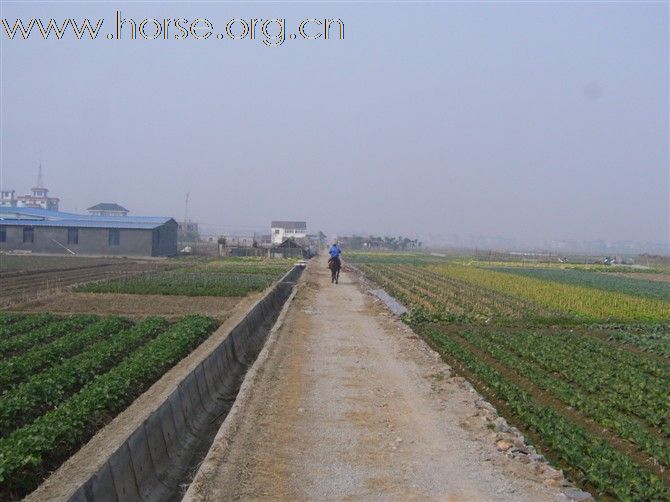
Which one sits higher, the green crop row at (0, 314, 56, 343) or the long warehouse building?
the long warehouse building

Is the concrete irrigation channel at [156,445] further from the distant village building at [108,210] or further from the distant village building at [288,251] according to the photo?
the distant village building at [108,210]

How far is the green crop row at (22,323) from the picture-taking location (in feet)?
49.4

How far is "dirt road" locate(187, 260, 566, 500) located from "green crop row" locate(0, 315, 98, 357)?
15.3 feet

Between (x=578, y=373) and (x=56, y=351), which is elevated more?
(x=56, y=351)

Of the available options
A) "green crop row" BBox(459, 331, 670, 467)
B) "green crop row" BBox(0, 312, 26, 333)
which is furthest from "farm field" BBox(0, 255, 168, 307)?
"green crop row" BBox(459, 331, 670, 467)

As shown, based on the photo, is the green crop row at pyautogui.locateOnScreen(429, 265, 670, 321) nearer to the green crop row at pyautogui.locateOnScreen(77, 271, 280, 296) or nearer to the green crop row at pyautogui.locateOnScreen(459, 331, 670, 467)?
the green crop row at pyautogui.locateOnScreen(459, 331, 670, 467)

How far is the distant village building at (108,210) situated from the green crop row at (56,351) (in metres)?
107

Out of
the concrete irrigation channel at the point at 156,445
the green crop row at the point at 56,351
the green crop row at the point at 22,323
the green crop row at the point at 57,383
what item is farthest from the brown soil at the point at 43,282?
the concrete irrigation channel at the point at 156,445

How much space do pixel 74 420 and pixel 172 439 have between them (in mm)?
1119

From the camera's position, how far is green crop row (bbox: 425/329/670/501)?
21.7 ft

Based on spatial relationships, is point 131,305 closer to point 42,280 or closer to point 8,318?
point 8,318

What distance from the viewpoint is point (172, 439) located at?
8359 millimetres

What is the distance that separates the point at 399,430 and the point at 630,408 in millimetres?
3532

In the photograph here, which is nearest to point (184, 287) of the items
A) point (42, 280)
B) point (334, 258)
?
point (42, 280)
